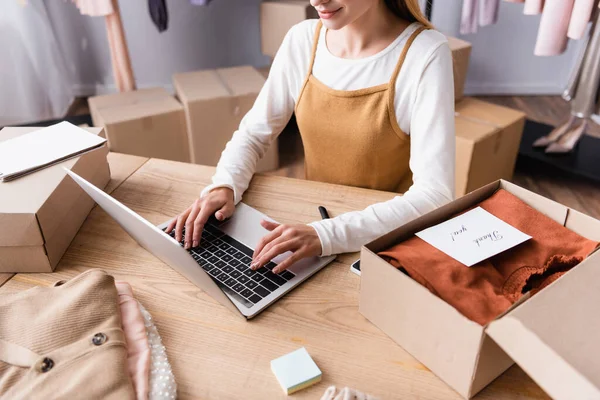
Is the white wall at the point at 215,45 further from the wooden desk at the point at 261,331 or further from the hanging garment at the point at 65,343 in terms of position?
the hanging garment at the point at 65,343

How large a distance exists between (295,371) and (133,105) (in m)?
2.02

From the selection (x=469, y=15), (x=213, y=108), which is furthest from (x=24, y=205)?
(x=469, y=15)

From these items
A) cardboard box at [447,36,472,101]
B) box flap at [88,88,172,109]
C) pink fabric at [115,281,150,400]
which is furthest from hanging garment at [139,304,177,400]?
cardboard box at [447,36,472,101]

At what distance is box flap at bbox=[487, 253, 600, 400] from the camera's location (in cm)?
49

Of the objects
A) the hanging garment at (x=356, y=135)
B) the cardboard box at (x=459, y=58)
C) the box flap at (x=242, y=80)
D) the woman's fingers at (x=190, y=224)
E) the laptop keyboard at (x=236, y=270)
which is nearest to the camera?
the laptop keyboard at (x=236, y=270)

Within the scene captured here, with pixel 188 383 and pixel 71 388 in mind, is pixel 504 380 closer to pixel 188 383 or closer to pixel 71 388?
pixel 188 383

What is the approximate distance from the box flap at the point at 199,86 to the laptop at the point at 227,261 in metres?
1.54

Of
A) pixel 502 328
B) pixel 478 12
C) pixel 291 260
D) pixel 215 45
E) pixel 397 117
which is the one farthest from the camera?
pixel 215 45

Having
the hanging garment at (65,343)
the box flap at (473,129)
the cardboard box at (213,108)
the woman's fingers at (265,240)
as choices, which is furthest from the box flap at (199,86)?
the hanging garment at (65,343)

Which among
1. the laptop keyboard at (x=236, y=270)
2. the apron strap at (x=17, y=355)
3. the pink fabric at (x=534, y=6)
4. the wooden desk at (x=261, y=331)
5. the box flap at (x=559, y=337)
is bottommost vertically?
the wooden desk at (x=261, y=331)

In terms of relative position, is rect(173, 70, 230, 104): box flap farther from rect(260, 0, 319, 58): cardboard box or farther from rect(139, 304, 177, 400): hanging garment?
rect(139, 304, 177, 400): hanging garment

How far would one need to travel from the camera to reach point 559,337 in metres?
0.53

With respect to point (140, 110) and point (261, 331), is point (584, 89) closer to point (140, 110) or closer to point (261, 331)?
point (140, 110)

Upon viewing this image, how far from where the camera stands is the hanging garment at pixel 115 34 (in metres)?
2.41
